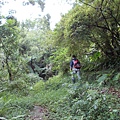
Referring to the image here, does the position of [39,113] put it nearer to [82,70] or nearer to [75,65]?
[75,65]

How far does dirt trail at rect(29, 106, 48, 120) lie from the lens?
576 cm

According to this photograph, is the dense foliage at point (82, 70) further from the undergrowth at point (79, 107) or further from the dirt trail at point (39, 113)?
the dirt trail at point (39, 113)

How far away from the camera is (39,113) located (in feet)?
20.5

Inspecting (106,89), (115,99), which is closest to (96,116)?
(115,99)

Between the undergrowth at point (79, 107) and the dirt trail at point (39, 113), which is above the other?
the undergrowth at point (79, 107)

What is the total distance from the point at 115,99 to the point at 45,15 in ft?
71.0

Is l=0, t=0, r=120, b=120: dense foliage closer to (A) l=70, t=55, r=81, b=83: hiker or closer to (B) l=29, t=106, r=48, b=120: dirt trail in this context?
(B) l=29, t=106, r=48, b=120: dirt trail

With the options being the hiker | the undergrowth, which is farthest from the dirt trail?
the hiker

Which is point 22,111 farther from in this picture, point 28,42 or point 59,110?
point 28,42

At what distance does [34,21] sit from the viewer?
25547 millimetres

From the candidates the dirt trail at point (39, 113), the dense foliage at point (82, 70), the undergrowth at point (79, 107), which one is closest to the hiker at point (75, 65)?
the dense foliage at point (82, 70)

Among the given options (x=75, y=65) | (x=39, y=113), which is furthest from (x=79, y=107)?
(x=75, y=65)

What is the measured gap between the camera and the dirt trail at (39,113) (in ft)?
18.9

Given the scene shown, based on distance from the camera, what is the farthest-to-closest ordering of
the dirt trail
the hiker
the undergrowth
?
the hiker → the dirt trail → the undergrowth
